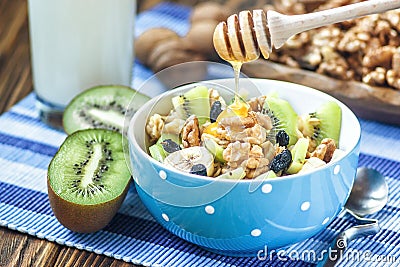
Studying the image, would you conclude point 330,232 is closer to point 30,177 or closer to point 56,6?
Result: point 30,177

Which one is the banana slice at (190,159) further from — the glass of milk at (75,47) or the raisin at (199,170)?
the glass of milk at (75,47)

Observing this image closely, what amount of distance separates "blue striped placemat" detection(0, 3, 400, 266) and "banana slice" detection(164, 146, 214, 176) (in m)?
0.13

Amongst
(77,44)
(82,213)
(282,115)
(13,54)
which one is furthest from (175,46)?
(82,213)

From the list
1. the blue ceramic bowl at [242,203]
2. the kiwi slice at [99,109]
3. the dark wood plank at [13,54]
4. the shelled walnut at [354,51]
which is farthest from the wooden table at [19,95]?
the shelled walnut at [354,51]

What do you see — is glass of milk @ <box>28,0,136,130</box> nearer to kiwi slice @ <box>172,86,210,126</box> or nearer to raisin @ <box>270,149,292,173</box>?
kiwi slice @ <box>172,86,210,126</box>

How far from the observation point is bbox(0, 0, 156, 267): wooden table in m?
1.04

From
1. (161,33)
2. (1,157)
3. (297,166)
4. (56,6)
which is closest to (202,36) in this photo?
(161,33)

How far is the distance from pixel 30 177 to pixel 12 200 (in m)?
0.08

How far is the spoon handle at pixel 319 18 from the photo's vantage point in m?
0.98

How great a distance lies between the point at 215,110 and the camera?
3.64 ft

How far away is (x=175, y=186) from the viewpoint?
38.7 inches

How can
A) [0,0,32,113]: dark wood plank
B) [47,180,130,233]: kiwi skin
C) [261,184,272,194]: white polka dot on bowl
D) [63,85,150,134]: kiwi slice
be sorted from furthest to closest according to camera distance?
[0,0,32,113]: dark wood plank
[63,85,150,134]: kiwi slice
[47,180,130,233]: kiwi skin
[261,184,272,194]: white polka dot on bowl

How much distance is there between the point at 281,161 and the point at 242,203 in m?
0.10

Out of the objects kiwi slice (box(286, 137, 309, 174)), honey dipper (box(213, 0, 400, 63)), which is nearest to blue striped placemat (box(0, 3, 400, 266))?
kiwi slice (box(286, 137, 309, 174))
